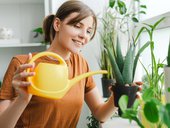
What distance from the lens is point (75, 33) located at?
0.94m

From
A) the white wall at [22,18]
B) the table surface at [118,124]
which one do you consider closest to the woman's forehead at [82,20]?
the table surface at [118,124]

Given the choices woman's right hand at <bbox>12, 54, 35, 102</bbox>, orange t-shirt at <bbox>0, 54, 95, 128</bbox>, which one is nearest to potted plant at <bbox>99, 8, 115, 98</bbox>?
orange t-shirt at <bbox>0, 54, 95, 128</bbox>

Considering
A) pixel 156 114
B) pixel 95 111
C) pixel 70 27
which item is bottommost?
pixel 95 111

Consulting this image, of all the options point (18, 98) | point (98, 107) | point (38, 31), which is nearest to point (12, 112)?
point (18, 98)

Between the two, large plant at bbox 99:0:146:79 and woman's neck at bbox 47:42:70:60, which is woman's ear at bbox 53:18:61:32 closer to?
woman's neck at bbox 47:42:70:60

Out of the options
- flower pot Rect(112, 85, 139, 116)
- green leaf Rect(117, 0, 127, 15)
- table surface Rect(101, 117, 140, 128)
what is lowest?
table surface Rect(101, 117, 140, 128)

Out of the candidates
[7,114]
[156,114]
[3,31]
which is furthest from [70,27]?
[3,31]

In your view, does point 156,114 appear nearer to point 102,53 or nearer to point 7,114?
point 7,114

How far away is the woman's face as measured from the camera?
37.2 inches

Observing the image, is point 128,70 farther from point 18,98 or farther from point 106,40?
point 106,40

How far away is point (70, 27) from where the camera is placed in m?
0.97

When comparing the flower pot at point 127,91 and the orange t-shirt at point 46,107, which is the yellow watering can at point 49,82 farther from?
the orange t-shirt at point 46,107

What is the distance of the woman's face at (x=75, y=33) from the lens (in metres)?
0.95

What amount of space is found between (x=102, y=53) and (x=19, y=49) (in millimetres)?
689
